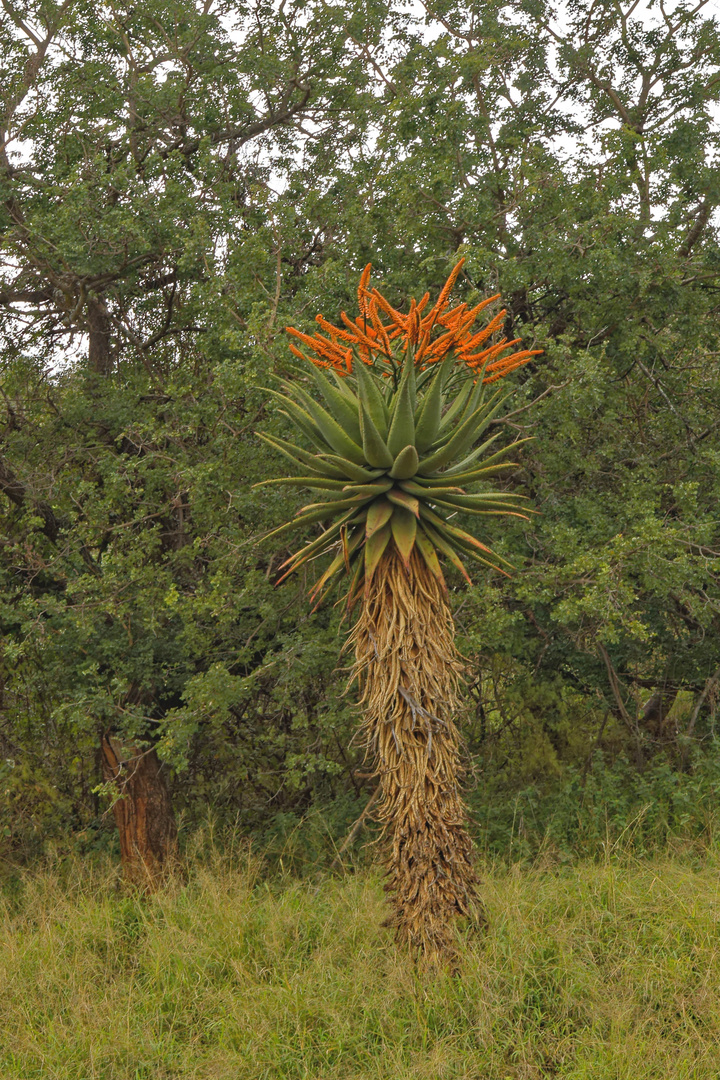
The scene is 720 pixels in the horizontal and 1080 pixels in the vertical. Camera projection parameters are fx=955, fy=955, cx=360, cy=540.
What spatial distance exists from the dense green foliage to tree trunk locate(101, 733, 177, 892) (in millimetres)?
344

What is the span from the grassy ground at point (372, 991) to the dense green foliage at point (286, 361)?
1420 mm

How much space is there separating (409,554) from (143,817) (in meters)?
5.01

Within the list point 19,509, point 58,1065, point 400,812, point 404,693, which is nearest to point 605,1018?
point 400,812

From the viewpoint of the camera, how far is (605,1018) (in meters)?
4.55

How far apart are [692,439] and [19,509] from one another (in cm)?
602

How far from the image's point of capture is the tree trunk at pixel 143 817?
8031 mm

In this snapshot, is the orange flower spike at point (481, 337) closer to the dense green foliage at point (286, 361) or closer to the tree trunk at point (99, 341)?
the dense green foliage at point (286, 361)

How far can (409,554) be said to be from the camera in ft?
13.8

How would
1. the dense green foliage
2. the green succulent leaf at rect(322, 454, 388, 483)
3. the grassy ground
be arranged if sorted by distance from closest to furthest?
the green succulent leaf at rect(322, 454, 388, 483), the grassy ground, the dense green foliage

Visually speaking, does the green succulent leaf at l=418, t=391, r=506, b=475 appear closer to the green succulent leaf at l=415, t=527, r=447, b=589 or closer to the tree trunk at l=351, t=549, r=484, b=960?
the green succulent leaf at l=415, t=527, r=447, b=589

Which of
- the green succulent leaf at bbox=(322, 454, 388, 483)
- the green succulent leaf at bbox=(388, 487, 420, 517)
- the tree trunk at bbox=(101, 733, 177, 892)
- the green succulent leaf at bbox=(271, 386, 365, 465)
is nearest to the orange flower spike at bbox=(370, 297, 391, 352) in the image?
the green succulent leaf at bbox=(271, 386, 365, 465)

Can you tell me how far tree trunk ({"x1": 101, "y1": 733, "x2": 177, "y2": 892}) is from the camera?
26.3ft

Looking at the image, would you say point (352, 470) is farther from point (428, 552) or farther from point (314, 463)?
point (428, 552)

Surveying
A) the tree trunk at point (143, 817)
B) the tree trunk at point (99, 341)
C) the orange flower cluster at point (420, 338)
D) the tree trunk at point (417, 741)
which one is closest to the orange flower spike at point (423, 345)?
the orange flower cluster at point (420, 338)
